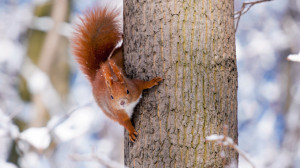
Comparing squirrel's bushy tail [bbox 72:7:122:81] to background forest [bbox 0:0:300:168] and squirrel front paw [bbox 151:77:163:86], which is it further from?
background forest [bbox 0:0:300:168]

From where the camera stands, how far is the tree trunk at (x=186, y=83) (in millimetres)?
1481

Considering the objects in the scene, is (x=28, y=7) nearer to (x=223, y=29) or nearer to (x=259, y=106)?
(x=259, y=106)

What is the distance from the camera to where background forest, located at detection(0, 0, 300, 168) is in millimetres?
4473

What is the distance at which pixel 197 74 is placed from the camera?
1496 mm

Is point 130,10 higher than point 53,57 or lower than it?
higher

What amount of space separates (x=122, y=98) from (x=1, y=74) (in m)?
4.98

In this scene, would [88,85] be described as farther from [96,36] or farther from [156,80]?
[156,80]

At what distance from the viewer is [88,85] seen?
4738 mm

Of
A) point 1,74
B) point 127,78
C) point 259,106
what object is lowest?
point 259,106

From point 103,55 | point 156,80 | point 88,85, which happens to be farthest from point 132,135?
point 88,85

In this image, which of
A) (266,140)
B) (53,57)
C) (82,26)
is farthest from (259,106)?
(82,26)

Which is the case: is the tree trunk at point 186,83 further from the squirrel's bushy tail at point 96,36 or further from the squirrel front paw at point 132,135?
the squirrel's bushy tail at point 96,36

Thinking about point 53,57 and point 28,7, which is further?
point 28,7

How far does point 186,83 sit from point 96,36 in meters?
0.74
